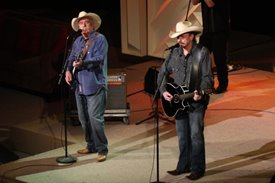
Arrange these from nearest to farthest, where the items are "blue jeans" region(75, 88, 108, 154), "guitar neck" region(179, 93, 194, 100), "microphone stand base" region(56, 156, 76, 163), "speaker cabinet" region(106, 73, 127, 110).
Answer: "guitar neck" region(179, 93, 194, 100) → "blue jeans" region(75, 88, 108, 154) → "microphone stand base" region(56, 156, 76, 163) → "speaker cabinet" region(106, 73, 127, 110)

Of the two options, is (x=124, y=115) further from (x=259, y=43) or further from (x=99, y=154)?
(x=259, y=43)

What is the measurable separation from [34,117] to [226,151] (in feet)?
12.3

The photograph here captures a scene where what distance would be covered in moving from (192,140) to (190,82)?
65 cm

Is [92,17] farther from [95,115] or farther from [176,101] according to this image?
[176,101]

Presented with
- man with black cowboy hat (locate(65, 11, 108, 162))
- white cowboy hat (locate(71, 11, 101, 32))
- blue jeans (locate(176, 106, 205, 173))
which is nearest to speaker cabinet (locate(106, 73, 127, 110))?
man with black cowboy hat (locate(65, 11, 108, 162))

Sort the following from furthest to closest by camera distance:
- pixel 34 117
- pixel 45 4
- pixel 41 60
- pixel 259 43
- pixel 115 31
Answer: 1. pixel 45 4
2. pixel 115 31
3. pixel 259 43
4. pixel 41 60
5. pixel 34 117

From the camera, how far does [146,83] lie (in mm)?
10328

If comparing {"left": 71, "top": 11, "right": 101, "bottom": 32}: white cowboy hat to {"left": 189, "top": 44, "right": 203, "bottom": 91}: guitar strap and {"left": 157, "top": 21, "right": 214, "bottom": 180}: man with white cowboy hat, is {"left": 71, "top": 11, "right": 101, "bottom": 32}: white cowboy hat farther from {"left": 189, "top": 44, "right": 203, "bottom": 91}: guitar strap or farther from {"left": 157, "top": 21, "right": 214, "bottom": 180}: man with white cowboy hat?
{"left": 189, "top": 44, "right": 203, "bottom": 91}: guitar strap

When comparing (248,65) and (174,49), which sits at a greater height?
(174,49)

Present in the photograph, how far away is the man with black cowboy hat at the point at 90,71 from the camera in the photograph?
853cm

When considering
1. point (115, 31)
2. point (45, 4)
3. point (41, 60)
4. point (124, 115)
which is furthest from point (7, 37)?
point (45, 4)

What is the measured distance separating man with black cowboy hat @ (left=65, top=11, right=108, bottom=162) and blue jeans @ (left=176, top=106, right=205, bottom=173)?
1164 mm

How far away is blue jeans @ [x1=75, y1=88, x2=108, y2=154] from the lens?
8647mm

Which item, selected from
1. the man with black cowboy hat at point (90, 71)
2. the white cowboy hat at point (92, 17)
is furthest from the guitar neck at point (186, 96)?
the white cowboy hat at point (92, 17)
